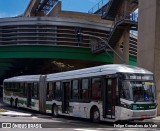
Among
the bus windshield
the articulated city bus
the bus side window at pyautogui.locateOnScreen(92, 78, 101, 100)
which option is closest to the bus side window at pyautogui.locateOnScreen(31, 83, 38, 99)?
the articulated city bus

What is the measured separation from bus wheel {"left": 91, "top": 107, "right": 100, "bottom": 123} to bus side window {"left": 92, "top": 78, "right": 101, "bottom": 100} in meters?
0.66

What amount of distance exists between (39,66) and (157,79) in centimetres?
4127

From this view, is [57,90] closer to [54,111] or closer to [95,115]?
[54,111]

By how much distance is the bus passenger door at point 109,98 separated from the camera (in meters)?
19.0

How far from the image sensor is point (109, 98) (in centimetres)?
1944

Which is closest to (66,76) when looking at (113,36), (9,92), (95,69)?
(95,69)

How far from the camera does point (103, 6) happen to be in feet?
171

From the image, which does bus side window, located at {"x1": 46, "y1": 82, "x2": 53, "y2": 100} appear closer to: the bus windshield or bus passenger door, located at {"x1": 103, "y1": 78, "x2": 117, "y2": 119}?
bus passenger door, located at {"x1": 103, "y1": 78, "x2": 117, "y2": 119}

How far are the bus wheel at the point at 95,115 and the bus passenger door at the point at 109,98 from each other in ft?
2.94

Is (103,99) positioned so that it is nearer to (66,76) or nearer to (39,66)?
(66,76)

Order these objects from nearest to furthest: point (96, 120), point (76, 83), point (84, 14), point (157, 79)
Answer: point (96, 120)
point (76, 83)
point (157, 79)
point (84, 14)

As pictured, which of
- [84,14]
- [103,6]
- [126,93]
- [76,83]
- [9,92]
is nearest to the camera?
[126,93]

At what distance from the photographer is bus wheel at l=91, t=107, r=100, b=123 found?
2034 cm

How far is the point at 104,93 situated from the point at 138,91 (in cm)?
180
